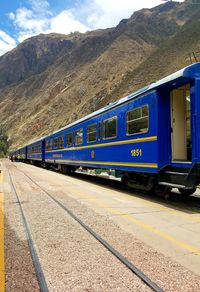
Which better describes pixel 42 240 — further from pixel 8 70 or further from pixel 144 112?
pixel 8 70

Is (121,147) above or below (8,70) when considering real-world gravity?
below

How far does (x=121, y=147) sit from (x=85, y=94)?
7023 cm

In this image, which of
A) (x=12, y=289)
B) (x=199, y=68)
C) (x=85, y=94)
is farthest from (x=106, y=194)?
(x=85, y=94)

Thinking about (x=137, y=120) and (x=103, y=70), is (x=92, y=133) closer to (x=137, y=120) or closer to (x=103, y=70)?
(x=137, y=120)

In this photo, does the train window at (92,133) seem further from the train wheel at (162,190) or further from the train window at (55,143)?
the train window at (55,143)

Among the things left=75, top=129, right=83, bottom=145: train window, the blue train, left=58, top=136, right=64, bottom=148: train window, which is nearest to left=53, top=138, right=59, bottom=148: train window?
left=58, top=136, right=64, bottom=148: train window

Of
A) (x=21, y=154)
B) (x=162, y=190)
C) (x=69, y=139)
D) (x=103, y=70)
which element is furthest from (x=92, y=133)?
(x=103, y=70)

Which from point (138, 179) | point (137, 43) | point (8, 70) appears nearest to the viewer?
point (138, 179)

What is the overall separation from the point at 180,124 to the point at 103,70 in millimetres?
76939

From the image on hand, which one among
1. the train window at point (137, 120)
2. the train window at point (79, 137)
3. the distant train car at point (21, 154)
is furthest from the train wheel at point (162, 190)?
the distant train car at point (21, 154)

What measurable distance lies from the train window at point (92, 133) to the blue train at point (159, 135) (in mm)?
1241

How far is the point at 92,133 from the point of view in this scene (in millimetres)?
16453

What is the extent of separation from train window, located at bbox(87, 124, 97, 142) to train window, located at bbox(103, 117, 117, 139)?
128cm

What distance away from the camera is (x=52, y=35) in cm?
19200
